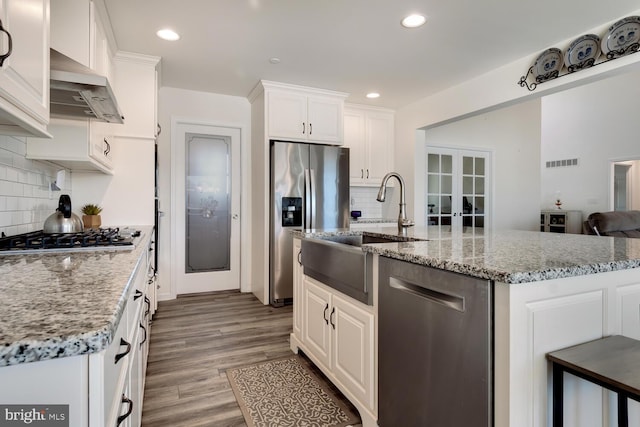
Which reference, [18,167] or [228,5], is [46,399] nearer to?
[18,167]

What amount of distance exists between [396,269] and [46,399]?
1170mm

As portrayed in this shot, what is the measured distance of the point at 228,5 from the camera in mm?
2357

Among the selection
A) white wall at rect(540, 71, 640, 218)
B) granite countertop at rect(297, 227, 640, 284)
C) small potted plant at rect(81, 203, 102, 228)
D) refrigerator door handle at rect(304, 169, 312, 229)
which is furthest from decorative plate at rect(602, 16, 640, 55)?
white wall at rect(540, 71, 640, 218)

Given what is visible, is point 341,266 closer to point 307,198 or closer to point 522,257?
point 522,257

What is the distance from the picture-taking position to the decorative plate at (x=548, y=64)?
2.88 meters

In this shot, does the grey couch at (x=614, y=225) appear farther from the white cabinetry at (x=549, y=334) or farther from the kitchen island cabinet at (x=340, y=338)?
the kitchen island cabinet at (x=340, y=338)

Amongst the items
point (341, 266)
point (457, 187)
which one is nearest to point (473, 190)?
point (457, 187)

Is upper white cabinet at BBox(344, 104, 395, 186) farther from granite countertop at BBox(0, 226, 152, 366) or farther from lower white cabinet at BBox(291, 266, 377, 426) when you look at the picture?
granite countertop at BBox(0, 226, 152, 366)

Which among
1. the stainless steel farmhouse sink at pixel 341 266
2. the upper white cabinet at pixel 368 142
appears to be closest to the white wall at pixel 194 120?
the upper white cabinet at pixel 368 142

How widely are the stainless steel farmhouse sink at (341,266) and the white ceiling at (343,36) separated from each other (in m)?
1.65

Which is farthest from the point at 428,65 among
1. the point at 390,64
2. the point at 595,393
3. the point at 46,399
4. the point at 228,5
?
A: the point at 46,399

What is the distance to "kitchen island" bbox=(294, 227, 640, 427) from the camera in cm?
101

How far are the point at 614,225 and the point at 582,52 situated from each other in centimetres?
223

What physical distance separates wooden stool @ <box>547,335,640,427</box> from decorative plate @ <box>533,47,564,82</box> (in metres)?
2.58
